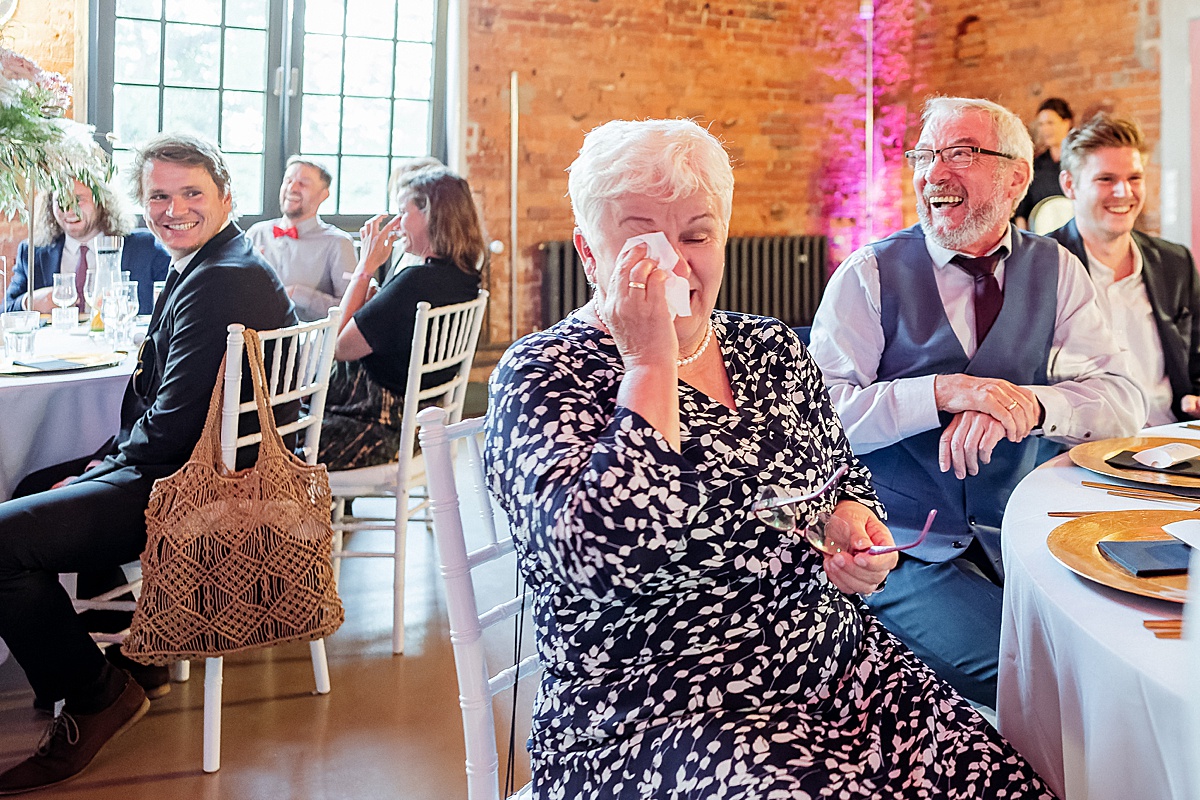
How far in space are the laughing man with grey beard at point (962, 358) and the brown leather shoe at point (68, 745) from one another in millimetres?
1673

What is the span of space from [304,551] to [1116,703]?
5.77 ft

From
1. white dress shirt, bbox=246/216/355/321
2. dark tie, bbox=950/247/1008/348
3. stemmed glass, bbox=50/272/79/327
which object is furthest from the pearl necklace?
white dress shirt, bbox=246/216/355/321

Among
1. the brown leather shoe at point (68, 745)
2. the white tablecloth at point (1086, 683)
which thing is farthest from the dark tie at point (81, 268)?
the white tablecloth at point (1086, 683)

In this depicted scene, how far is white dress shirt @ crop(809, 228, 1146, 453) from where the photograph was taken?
7.10ft

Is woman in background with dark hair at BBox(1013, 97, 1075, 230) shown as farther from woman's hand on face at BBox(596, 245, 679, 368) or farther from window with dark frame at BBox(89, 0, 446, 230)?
woman's hand on face at BBox(596, 245, 679, 368)

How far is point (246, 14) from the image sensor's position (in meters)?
6.17

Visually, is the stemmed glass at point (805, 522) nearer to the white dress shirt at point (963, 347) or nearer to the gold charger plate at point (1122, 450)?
the gold charger plate at point (1122, 450)

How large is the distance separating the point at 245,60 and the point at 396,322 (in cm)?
345

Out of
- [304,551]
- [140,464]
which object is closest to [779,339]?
[304,551]

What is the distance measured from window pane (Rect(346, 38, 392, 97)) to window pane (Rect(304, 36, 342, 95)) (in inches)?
2.4

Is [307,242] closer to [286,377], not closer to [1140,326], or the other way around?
[286,377]

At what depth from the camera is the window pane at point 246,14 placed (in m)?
6.12

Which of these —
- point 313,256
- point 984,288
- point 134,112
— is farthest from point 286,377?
point 134,112

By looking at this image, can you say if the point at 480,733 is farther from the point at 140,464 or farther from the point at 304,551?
the point at 140,464
